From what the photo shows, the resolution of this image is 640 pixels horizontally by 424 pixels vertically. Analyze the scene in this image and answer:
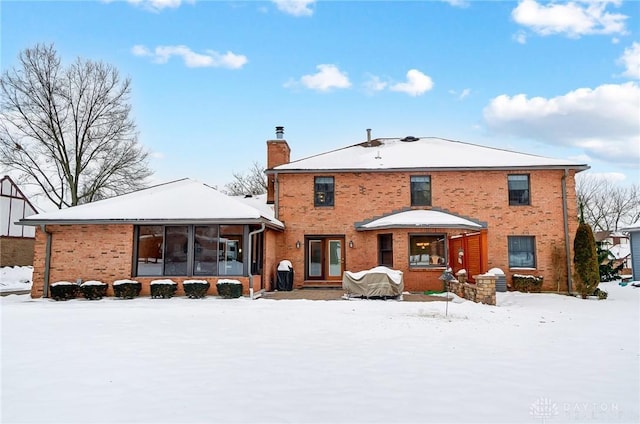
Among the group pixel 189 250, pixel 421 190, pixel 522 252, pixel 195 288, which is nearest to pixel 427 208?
pixel 421 190

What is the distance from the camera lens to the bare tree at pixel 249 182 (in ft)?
126

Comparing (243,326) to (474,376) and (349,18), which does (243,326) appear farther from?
(349,18)

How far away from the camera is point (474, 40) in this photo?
1466cm

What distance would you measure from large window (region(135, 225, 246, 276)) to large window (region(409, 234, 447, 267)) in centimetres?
658

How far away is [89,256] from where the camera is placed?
46.6ft

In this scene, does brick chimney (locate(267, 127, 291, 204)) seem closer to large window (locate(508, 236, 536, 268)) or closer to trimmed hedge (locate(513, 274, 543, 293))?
large window (locate(508, 236, 536, 268))

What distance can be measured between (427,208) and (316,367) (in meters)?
12.9

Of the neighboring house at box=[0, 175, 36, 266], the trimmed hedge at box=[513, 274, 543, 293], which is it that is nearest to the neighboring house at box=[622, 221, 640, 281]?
the trimmed hedge at box=[513, 274, 543, 293]

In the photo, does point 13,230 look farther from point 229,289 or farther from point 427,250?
point 427,250

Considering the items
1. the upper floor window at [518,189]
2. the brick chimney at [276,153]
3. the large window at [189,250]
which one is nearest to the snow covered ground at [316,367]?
the large window at [189,250]

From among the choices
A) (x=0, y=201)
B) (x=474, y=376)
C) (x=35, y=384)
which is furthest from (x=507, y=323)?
(x=0, y=201)

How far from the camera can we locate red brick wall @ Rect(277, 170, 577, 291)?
1708 cm

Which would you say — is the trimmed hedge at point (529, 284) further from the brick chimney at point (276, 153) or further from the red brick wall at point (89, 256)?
the brick chimney at point (276, 153)

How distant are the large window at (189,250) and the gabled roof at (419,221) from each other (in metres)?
5.46
